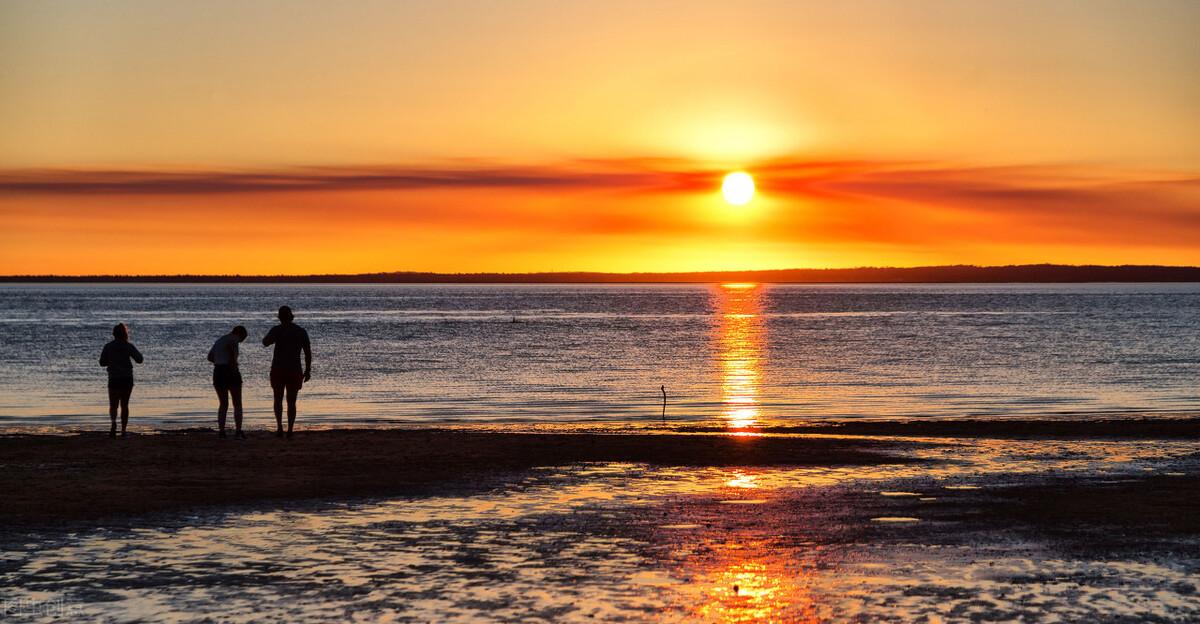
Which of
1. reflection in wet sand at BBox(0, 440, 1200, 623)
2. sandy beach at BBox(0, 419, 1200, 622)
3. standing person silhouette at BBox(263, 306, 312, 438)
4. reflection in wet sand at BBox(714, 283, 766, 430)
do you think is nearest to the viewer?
reflection in wet sand at BBox(0, 440, 1200, 623)

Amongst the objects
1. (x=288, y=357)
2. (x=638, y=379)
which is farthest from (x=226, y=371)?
(x=638, y=379)

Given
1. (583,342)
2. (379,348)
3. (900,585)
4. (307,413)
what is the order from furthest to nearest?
(583,342), (379,348), (307,413), (900,585)

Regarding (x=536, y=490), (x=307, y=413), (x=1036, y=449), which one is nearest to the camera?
(x=536, y=490)

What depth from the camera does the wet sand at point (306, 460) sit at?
15648 mm

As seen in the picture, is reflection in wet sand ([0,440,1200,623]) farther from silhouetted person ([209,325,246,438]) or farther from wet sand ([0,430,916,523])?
silhouetted person ([209,325,246,438])

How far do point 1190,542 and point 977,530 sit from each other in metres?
2.00

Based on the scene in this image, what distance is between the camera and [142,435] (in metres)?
23.2

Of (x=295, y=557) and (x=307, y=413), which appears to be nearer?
(x=295, y=557)

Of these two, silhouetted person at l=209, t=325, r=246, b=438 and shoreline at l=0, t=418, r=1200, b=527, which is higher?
silhouetted person at l=209, t=325, r=246, b=438

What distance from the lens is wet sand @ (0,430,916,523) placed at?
1565cm

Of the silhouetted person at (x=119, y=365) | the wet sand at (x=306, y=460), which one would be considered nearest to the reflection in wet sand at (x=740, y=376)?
the wet sand at (x=306, y=460)

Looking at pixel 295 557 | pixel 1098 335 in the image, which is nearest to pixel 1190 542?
pixel 295 557

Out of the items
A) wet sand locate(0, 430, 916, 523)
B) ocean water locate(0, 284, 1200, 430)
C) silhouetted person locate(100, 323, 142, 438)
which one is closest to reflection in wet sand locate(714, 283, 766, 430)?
ocean water locate(0, 284, 1200, 430)

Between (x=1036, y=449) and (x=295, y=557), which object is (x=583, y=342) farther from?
(x=295, y=557)
